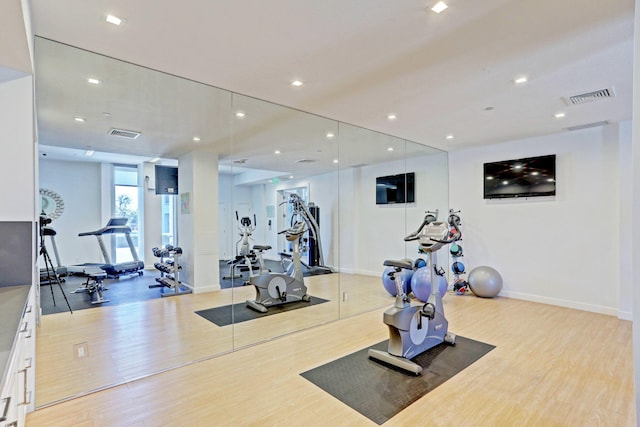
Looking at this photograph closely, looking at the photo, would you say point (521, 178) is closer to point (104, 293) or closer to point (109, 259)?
point (109, 259)

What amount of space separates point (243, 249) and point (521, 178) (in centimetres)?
490

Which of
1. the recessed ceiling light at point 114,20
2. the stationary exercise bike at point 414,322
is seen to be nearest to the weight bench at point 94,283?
the recessed ceiling light at point 114,20

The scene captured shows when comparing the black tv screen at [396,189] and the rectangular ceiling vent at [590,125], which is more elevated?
the rectangular ceiling vent at [590,125]

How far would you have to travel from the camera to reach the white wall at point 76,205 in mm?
2880

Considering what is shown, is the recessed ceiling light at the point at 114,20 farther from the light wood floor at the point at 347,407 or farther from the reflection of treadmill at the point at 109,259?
the light wood floor at the point at 347,407

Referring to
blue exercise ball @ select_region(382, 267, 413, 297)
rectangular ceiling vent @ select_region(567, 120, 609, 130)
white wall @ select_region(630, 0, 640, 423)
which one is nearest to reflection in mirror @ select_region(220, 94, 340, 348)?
blue exercise ball @ select_region(382, 267, 413, 297)

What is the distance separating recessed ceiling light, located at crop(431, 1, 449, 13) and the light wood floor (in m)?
2.92

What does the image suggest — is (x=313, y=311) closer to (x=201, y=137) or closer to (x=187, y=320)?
(x=187, y=320)

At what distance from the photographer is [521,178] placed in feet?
18.5

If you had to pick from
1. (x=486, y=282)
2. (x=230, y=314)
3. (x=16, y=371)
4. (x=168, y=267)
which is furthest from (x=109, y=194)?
(x=486, y=282)

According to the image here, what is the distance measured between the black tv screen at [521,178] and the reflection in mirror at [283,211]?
10.1ft

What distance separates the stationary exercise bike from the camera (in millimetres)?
3209

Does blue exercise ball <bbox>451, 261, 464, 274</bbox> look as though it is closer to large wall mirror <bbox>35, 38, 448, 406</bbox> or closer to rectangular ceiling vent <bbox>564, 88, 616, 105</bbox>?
large wall mirror <bbox>35, 38, 448, 406</bbox>

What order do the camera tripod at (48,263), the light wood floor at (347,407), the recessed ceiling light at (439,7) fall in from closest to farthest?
1. the recessed ceiling light at (439,7)
2. the light wood floor at (347,407)
3. the camera tripod at (48,263)
